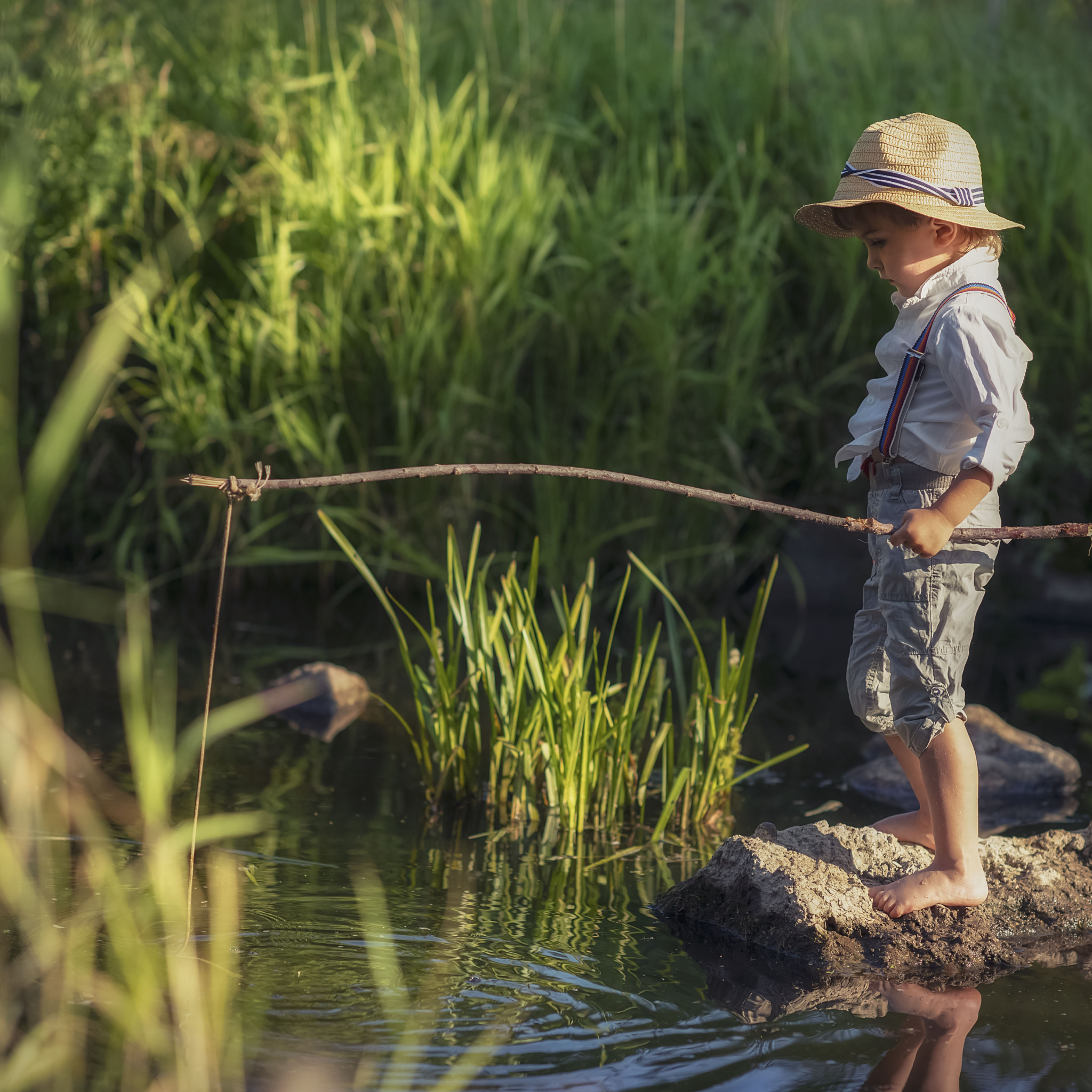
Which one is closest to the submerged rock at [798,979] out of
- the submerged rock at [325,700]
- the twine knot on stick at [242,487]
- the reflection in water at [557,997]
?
the reflection in water at [557,997]

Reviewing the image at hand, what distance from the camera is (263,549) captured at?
5043 millimetres

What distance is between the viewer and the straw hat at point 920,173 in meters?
2.39

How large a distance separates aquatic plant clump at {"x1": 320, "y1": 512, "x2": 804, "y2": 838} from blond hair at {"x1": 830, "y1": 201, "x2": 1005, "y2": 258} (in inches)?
32.8

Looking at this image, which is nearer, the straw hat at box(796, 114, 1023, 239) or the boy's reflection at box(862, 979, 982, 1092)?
the boy's reflection at box(862, 979, 982, 1092)

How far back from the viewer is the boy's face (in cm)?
246

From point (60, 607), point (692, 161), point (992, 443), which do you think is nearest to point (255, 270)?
point (60, 607)

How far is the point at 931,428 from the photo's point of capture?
7.95 feet

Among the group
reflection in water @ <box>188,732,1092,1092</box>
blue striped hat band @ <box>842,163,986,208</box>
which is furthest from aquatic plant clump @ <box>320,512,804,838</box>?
blue striped hat band @ <box>842,163,986,208</box>

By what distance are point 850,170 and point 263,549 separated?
3107 millimetres

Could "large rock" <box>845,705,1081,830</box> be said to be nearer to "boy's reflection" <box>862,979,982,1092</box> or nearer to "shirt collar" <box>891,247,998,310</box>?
"boy's reflection" <box>862,979,982,1092</box>

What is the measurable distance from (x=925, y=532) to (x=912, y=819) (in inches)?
29.9

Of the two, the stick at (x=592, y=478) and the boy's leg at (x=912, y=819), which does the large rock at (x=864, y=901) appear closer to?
the boy's leg at (x=912, y=819)

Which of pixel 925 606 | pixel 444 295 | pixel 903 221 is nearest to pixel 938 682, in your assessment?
pixel 925 606

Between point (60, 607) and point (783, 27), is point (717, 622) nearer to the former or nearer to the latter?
point (60, 607)
